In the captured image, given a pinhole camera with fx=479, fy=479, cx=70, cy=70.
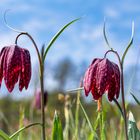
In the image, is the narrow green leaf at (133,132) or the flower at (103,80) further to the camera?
the narrow green leaf at (133,132)

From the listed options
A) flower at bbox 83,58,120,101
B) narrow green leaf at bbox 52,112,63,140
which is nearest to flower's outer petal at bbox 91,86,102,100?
flower at bbox 83,58,120,101

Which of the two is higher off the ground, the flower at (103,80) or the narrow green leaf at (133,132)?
the flower at (103,80)

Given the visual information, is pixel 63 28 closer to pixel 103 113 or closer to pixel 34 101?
pixel 103 113

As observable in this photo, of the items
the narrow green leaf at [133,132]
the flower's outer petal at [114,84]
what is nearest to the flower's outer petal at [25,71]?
the flower's outer petal at [114,84]

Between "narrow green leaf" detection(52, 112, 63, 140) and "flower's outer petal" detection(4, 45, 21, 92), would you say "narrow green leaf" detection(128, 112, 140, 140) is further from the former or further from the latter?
"flower's outer petal" detection(4, 45, 21, 92)

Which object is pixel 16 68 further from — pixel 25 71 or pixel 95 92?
pixel 95 92

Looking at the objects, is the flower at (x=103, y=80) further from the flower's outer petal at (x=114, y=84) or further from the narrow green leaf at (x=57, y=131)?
the narrow green leaf at (x=57, y=131)
